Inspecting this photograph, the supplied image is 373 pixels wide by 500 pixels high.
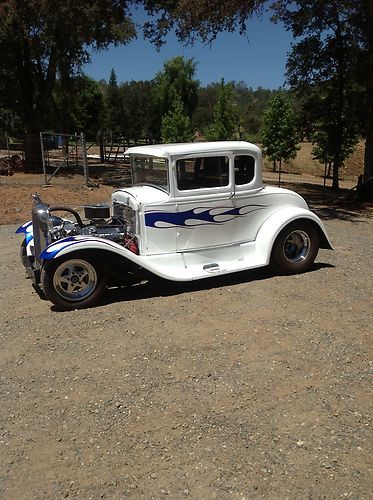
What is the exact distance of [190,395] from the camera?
12.0 feet

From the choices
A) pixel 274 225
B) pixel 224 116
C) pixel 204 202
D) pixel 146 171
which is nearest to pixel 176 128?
pixel 224 116

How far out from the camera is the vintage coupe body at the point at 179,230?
5.34 meters

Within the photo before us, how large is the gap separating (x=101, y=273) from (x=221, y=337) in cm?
166

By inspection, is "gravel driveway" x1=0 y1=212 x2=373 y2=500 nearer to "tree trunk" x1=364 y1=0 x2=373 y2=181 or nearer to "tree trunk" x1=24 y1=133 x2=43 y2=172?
"tree trunk" x1=364 y1=0 x2=373 y2=181

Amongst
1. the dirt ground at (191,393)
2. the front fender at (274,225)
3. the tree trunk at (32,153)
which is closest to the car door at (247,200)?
the front fender at (274,225)

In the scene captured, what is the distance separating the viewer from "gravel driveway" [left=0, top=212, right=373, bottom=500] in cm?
283

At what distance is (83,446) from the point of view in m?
3.12

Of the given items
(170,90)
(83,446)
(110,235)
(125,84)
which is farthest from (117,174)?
(125,84)

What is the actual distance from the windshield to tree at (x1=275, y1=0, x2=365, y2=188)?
10.1 metres

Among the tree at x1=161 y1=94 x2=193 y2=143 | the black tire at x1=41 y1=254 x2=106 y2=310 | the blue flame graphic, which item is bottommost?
the black tire at x1=41 y1=254 x2=106 y2=310

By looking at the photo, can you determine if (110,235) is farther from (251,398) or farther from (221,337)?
(251,398)

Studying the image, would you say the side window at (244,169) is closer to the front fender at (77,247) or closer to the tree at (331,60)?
the front fender at (77,247)

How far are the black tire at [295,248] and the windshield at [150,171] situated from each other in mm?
1761

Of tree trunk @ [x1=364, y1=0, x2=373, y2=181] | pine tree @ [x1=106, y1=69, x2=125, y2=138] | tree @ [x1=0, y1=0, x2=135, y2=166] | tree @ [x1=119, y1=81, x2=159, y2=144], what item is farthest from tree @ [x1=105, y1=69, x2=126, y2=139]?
tree trunk @ [x1=364, y1=0, x2=373, y2=181]
